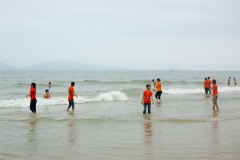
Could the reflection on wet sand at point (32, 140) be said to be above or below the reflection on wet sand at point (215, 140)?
below

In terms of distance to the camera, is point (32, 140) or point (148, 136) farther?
point (148, 136)

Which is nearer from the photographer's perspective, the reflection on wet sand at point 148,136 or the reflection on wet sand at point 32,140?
the reflection on wet sand at point 148,136

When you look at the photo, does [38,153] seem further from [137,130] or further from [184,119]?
[184,119]

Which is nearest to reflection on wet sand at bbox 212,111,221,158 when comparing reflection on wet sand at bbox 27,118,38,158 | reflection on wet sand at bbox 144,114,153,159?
reflection on wet sand at bbox 144,114,153,159

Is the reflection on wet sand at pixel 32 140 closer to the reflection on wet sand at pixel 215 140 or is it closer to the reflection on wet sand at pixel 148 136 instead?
the reflection on wet sand at pixel 148 136

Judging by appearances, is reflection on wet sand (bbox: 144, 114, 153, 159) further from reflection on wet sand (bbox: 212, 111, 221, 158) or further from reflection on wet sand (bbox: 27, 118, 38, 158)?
reflection on wet sand (bbox: 27, 118, 38, 158)

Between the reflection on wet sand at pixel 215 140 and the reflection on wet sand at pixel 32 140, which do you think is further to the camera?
the reflection on wet sand at pixel 32 140

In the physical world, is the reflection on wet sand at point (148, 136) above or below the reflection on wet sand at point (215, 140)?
below

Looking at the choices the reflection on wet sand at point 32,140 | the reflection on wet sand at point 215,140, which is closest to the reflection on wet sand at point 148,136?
the reflection on wet sand at point 215,140

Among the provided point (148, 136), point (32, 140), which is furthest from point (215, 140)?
point (32, 140)

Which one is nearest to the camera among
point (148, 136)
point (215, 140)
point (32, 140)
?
point (215, 140)

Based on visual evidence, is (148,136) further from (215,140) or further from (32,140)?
(32,140)

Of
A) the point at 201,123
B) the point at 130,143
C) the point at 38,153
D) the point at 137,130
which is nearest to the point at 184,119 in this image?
the point at 201,123

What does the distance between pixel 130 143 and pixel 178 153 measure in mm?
1668
